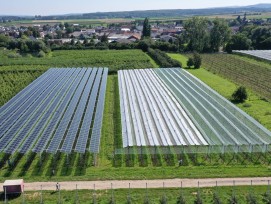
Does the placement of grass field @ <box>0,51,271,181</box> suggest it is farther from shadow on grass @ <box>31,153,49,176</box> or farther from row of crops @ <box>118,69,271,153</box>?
row of crops @ <box>118,69,271,153</box>

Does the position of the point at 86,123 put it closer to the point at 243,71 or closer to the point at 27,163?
the point at 27,163

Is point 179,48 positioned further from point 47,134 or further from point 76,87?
point 47,134

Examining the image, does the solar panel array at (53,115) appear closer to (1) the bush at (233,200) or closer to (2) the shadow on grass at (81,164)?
(2) the shadow on grass at (81,164)

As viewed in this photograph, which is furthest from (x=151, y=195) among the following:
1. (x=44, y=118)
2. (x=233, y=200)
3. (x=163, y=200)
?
(x=44, y=118)

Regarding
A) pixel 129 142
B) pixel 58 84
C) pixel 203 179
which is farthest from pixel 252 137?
pixel 58 84

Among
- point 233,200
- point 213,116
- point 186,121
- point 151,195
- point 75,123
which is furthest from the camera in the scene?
point 213,116

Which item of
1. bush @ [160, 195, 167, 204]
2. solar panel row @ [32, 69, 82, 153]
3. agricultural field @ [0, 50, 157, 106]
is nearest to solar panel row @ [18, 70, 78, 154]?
solar panel row @ [32, 69, 82, 153]
